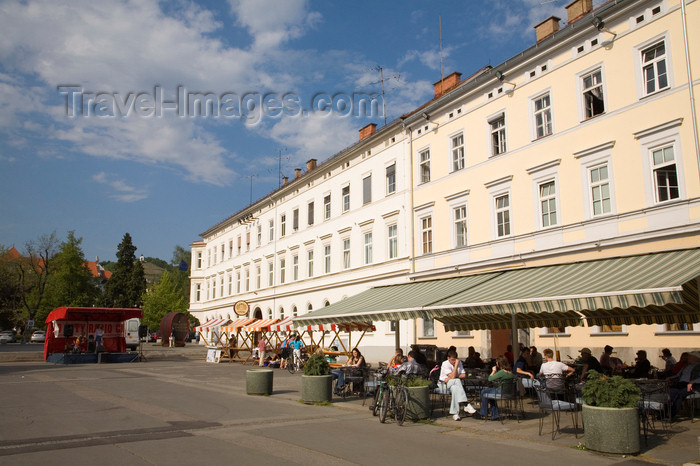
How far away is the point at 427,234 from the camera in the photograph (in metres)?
28.7

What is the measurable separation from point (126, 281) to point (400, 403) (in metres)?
76.9

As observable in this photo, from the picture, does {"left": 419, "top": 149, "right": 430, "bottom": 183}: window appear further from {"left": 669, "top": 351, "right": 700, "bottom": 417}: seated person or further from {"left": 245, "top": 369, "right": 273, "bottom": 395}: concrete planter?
{"left": 669, "top": 351, "right": 700, "bottom": 417}: seated person

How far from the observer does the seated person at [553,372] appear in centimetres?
1120

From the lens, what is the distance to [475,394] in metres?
15.5

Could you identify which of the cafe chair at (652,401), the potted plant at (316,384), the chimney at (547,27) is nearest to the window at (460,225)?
the chimney at (547,27)

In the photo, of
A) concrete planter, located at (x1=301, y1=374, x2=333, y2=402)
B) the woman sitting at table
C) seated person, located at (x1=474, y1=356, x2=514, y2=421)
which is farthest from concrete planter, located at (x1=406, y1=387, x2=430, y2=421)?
the woman sitting at table

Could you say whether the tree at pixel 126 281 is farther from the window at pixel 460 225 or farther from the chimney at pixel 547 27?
the chimney at pixel 547 27

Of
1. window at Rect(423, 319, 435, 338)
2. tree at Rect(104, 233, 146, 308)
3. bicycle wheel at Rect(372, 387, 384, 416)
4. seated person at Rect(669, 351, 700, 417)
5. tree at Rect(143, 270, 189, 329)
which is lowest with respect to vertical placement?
bicycle wheel at Rect(372, 387, 384, 416)

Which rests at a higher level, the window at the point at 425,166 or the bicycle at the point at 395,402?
the window at the point at 425,166

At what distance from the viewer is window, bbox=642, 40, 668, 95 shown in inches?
704

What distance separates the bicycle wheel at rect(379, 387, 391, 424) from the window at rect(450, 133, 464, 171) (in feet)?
52.9

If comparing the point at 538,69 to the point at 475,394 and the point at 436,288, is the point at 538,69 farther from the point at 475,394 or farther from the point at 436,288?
the point at 475,394

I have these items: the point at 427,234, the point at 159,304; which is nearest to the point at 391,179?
the point at 427,234

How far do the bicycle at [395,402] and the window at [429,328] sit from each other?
1602 cm
